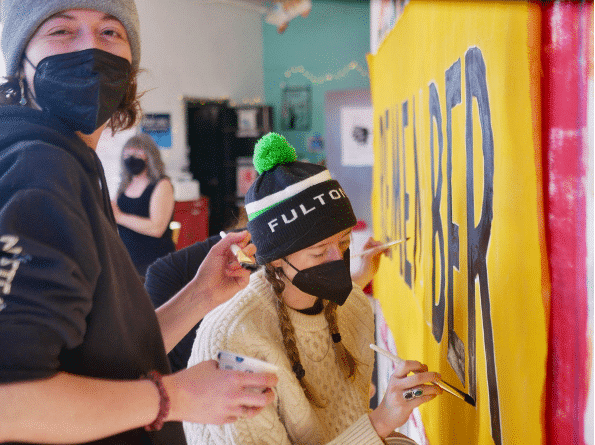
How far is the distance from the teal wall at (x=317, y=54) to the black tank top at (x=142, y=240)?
5.57 meters

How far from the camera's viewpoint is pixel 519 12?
781 millimetres

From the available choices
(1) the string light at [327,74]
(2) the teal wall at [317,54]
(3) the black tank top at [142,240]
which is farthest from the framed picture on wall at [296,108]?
(3) the black tank top at [142,240]

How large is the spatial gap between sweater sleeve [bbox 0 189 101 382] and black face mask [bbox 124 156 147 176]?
297 centimetres

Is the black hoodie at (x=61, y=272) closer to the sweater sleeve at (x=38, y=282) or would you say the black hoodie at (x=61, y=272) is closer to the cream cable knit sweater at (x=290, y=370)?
the sweater sleeve at (x=38, y=282)

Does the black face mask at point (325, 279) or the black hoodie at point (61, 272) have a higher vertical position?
the black hoodie at point (61, 272)

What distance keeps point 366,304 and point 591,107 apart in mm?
1164

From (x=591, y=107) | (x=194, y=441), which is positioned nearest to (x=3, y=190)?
(x=591, y=107)

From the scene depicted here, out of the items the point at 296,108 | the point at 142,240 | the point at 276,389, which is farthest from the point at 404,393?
the point at 296,108

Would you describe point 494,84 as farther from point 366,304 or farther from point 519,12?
point 366,304

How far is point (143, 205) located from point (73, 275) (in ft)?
9.15

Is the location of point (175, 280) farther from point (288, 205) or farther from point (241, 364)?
point (241, 364)

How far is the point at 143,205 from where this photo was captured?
3.37 meters

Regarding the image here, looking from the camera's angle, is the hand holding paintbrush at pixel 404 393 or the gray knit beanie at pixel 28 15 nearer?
the gray knit beanie at pixel 28 15

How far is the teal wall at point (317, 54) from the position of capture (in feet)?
27.8
